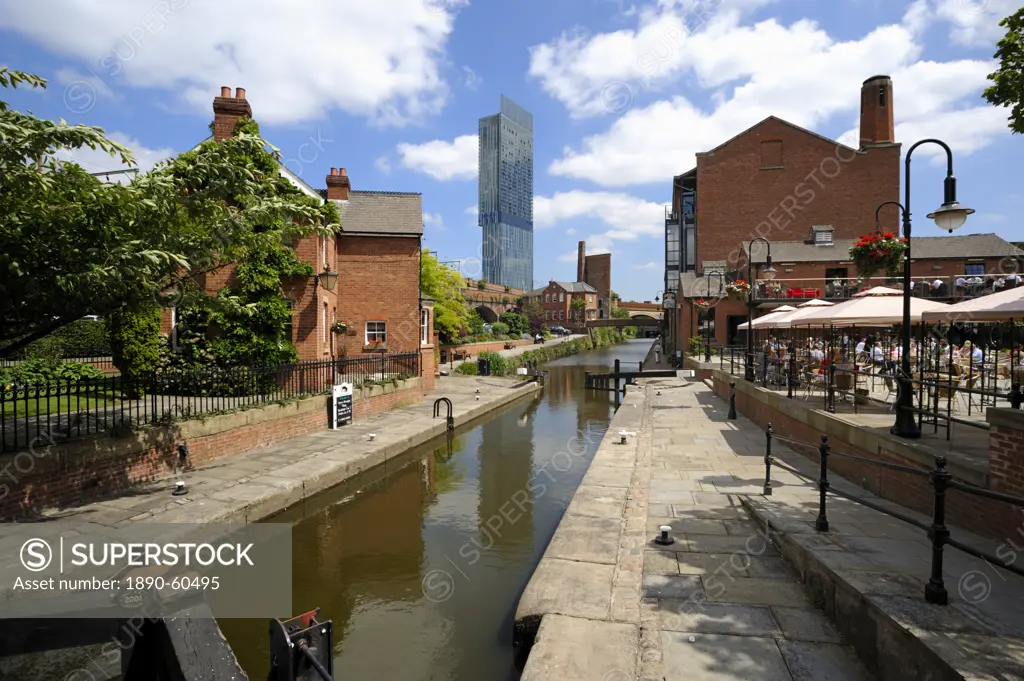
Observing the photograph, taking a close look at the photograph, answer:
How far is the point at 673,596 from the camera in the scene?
5.11m

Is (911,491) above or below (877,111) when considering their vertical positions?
below

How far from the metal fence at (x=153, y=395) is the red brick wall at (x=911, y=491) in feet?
33.3

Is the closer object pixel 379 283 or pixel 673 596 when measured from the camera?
pixel 673 596

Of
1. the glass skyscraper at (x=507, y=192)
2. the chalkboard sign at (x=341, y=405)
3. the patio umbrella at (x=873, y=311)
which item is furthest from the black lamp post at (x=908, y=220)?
the glass skyscraper at (x=507, y=192)

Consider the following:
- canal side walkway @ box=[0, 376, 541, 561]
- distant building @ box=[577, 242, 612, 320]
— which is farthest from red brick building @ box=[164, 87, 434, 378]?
Result: distant building @ box=[577, 242, 612, 320]

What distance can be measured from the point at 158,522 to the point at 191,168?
4.96 metres

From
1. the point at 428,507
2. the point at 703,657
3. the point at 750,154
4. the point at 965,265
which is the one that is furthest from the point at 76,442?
the point at 750,154

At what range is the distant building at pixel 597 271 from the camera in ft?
357

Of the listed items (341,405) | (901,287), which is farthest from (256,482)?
(901,287)

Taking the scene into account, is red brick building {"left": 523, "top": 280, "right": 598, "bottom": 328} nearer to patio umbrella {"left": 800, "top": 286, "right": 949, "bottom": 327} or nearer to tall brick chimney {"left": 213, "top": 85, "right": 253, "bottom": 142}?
tall brick chimney {"left": 213, "top": 85, "right": 253, "bottom": 142}

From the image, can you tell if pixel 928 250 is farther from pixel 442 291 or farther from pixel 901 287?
pixel 442 291

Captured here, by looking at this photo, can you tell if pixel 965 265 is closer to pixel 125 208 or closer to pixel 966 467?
pixel 966 467

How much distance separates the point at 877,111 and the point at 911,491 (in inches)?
1744

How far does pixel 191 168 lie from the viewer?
7.38 meters
